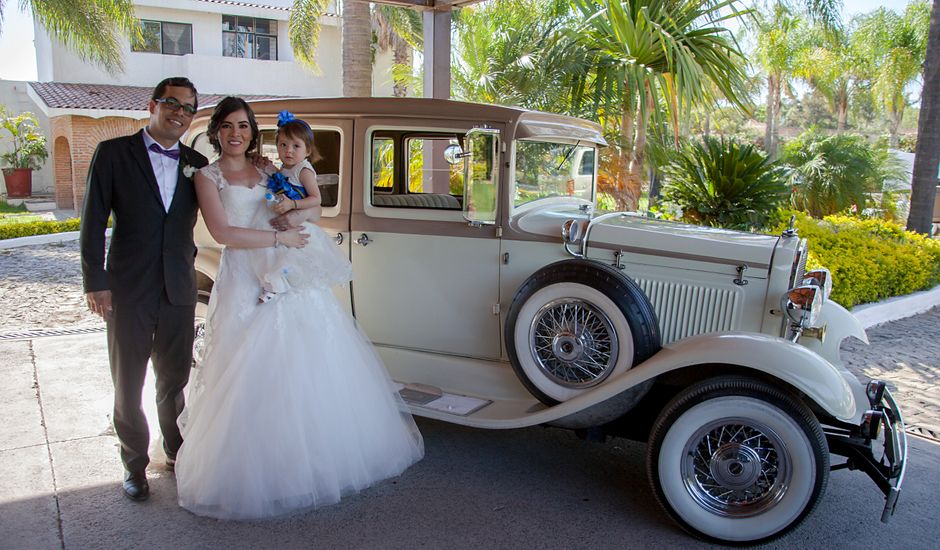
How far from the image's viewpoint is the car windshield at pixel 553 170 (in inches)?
154

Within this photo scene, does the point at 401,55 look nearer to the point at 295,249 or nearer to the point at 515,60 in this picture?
the point at 515,60

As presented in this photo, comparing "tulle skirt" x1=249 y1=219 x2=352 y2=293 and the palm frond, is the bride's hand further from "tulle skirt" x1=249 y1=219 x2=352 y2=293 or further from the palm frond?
the palm frond

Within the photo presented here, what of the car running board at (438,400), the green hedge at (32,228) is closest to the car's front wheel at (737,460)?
the car running board at (438,400)

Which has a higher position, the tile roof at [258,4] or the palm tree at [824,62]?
the palm tree at [824,62]

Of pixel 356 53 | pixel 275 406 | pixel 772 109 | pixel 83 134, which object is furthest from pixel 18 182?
pixel 772 109

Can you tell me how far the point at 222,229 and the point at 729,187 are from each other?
5722 millimetres

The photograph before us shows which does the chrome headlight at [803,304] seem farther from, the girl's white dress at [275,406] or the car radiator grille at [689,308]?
the girl's white dress at [275,406]

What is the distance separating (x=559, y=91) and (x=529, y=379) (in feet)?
19.3

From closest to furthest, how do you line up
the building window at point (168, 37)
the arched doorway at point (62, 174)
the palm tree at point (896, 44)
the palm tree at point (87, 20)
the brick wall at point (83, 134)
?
the palm tree at point (87, 20)
the brick wall at point (83, 134)
the arched doorway at point (62, 174)
the building window at point (168, 37)
the palm tree at point (896, 44)

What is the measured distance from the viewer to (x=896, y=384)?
5.52 meters

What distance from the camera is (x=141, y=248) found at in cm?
323

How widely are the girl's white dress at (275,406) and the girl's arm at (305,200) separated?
12 cm

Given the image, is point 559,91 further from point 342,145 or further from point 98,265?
point 98,265

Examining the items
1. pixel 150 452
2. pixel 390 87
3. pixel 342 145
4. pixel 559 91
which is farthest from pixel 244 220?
pixel 390 87
